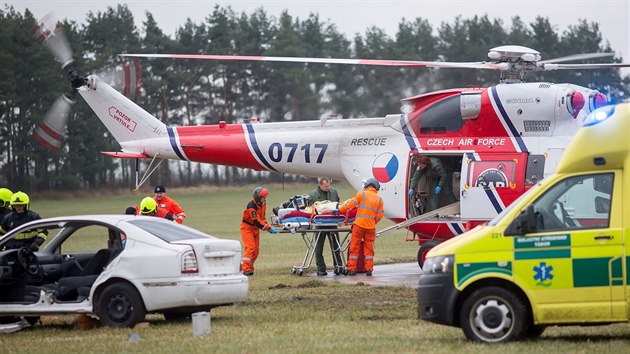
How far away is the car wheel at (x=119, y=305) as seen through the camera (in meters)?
12.4

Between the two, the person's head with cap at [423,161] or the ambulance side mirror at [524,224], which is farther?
the person's head with cap at [423,161]

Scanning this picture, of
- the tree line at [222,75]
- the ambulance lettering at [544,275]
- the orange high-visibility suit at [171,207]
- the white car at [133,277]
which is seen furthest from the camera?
the tree line at [222,75]

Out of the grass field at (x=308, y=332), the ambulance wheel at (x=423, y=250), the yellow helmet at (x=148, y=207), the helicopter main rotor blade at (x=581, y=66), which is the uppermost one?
the helicopter main rotor blade at (x=581, y=66)

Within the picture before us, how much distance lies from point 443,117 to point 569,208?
28.8ft

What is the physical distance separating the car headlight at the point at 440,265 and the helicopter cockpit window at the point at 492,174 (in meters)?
7.99

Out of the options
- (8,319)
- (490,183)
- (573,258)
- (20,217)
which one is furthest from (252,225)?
(573,258)

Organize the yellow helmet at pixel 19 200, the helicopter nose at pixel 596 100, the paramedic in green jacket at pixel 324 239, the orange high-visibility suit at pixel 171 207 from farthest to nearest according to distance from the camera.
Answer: the paramedic in green jacket at pixel 324 239 → the orange high-visibility suit at pixel 171 207 → the helicopter nose at pixel 596 100 → the yellow helmet at pixel 19 200

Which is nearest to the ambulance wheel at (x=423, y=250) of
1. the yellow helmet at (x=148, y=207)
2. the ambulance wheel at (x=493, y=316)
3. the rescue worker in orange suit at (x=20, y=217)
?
the yellow helmet at (x=148, y=207)

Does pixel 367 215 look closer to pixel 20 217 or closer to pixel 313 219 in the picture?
pixel 313 219

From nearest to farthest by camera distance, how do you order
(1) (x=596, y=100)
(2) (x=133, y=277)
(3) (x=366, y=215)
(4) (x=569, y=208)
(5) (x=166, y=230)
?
(4) (x=569, y=208)
(2) (x=133, y=277)
(5) (x=166, y=230)
(1) (x=596, y=100)
(3) (x=366, y=215)

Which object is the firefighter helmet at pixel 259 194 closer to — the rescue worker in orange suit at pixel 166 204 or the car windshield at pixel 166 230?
the rescue worker in orange suit at pixel 166 204

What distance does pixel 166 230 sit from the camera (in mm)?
12953

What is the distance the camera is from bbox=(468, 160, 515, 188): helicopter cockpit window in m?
18.8

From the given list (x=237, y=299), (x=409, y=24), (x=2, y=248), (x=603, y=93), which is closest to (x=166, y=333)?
(x=237, y=299)
